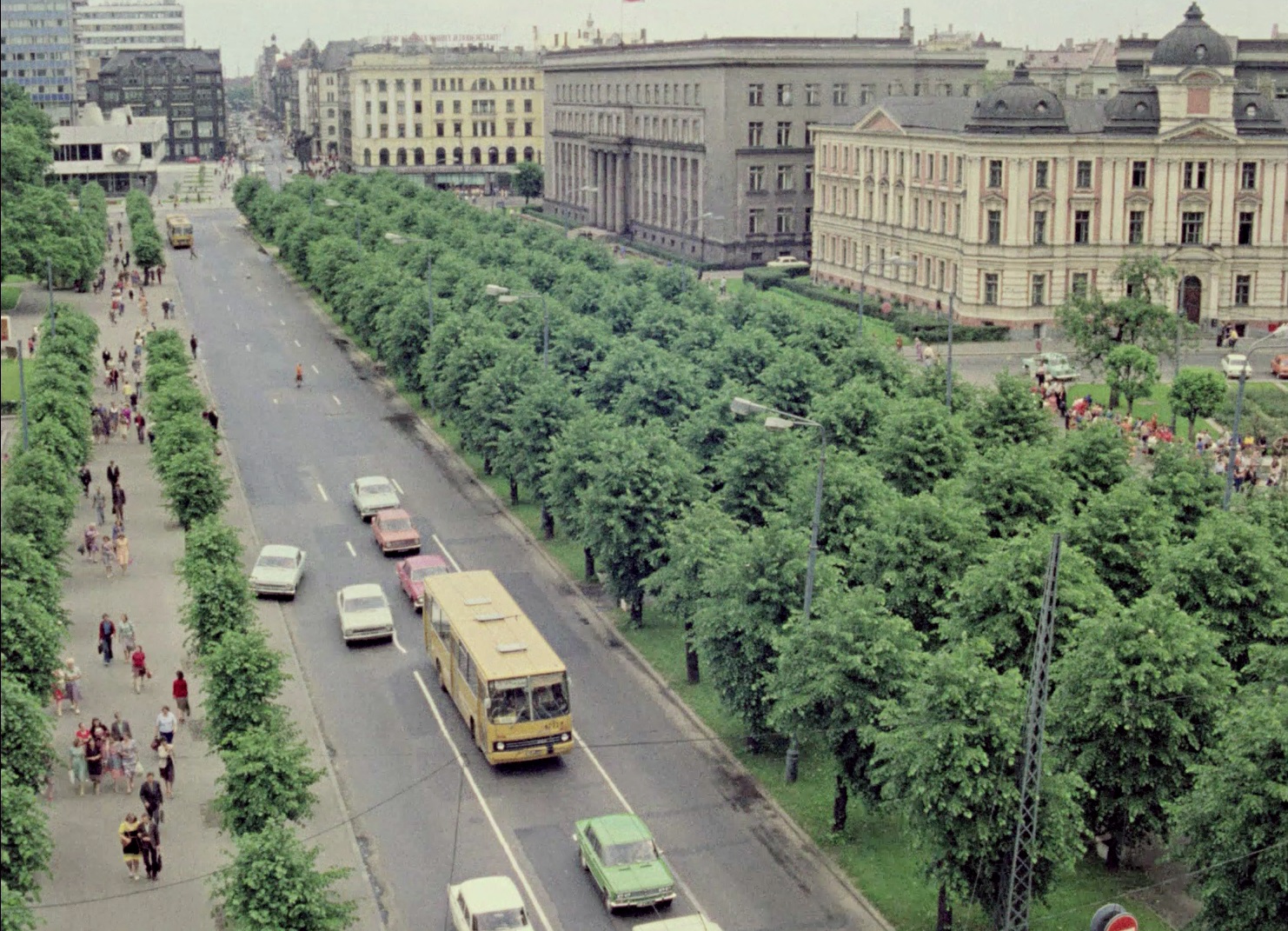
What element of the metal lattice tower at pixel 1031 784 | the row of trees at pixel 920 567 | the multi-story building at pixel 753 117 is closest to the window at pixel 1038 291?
the multi-story building at pixel 753 117

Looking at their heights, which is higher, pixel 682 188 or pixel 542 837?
pixel 682 188

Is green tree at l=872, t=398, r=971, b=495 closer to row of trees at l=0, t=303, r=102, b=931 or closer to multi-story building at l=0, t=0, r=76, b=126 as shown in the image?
row of trees at l=0, t=303, r=102, b=931

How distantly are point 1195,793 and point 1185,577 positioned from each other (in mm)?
9231

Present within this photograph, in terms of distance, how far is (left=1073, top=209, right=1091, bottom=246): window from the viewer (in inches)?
4306

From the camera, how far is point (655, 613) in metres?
59.0

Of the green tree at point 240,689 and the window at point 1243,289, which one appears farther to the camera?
the window at point 1243,289

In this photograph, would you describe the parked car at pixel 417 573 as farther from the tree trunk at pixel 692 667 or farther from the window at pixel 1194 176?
the window at pixel 1194 176

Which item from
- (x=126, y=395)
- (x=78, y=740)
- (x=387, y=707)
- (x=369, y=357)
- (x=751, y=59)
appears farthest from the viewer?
(x=751, y=59)

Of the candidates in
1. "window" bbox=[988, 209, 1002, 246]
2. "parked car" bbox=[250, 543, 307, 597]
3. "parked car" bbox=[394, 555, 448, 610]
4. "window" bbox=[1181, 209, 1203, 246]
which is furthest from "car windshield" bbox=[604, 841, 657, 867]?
"window" bbox=[1181, 209, 1203, 246]

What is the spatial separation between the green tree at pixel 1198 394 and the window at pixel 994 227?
30.0 m

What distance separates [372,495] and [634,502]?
66.9ft

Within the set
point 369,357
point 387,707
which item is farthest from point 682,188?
point 387,707

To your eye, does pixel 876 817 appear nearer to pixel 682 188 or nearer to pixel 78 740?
pixel 78 740

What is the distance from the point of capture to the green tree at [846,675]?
39719mm
